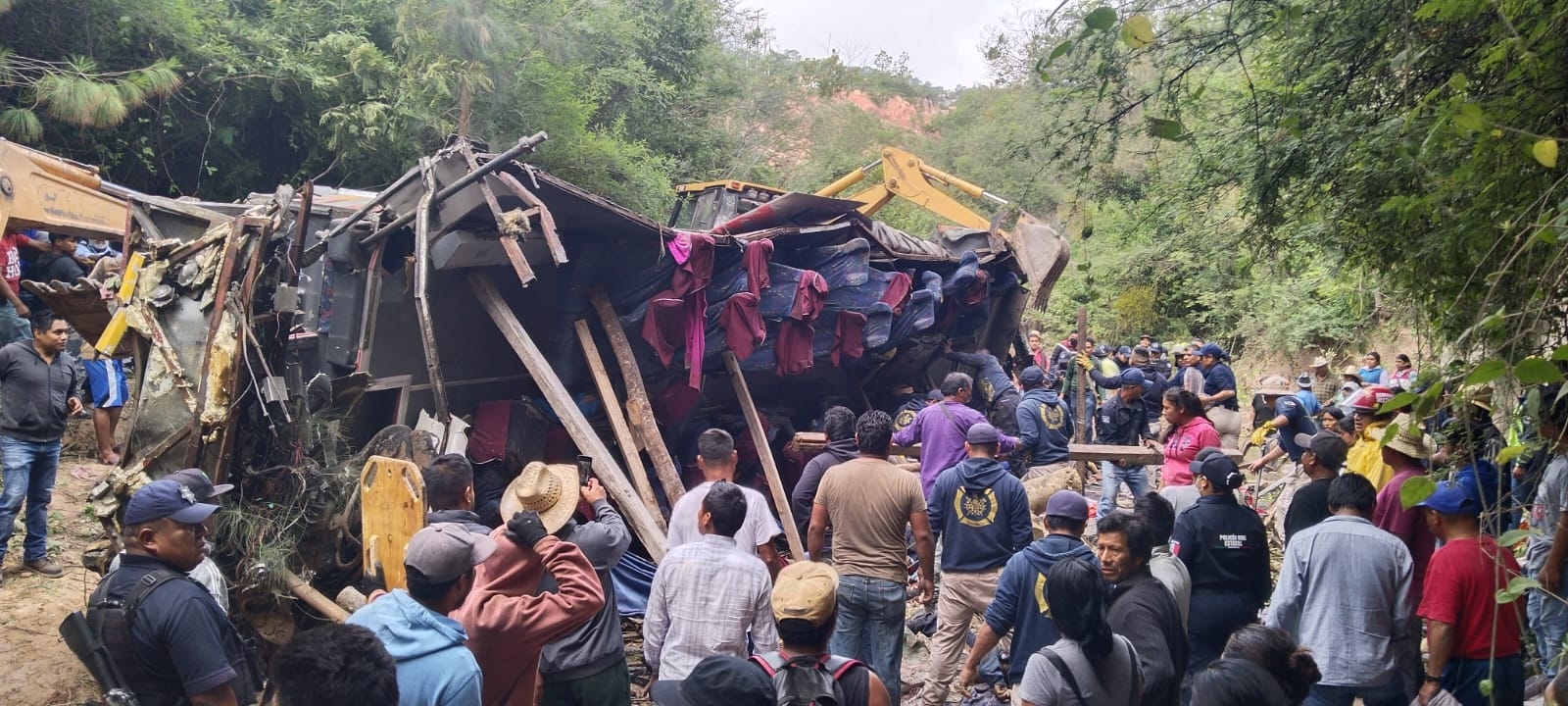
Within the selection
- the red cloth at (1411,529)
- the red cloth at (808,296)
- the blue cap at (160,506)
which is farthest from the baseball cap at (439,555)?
the red cloth at (808,296)

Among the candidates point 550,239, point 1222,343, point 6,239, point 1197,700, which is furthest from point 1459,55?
point 1222,343

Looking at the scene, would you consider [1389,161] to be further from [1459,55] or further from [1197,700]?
[1197,700]

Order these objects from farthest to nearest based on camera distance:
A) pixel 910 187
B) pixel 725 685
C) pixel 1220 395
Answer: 1. pixel 910 187
2. pixel 1220 395
3. pixel 725 685

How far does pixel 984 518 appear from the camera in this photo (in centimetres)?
518

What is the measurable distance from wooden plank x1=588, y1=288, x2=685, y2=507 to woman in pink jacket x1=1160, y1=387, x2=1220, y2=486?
10.9 ft

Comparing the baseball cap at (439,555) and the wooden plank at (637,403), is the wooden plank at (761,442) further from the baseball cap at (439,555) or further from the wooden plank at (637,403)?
the baseball cap at (439,555)

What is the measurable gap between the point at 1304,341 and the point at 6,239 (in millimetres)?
19566

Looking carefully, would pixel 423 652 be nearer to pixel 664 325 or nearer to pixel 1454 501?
pixel 1454 501

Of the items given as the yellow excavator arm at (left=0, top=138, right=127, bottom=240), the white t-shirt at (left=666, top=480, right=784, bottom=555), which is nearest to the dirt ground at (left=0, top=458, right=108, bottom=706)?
the yellow excavator arm at (left=0, top=138, right=127, bottom=240)

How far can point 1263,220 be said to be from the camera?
220 inches

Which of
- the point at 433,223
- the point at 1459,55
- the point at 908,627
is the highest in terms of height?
the point at 1459,55

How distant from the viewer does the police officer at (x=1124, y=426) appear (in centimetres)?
838

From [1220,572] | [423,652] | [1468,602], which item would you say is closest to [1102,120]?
[1220,572]

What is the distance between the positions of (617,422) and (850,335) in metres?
3.14
